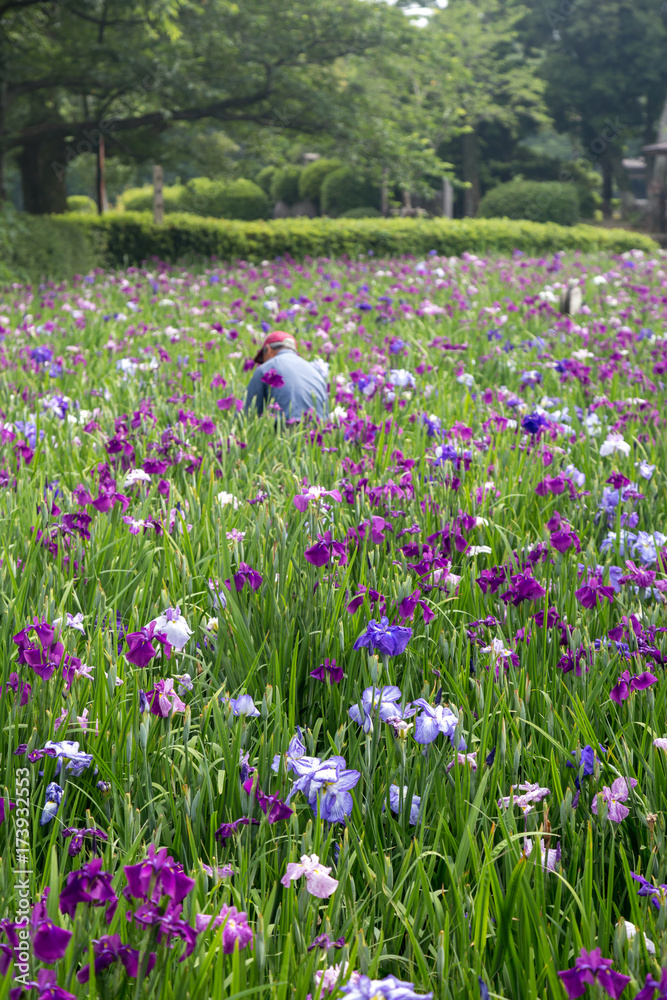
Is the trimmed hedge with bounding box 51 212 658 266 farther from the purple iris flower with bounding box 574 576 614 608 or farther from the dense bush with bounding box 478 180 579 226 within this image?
the purple iris flower with bounding box 574 576 614 608

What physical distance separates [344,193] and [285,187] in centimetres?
458

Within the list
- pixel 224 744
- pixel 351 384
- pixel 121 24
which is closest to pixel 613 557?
pixel 224 744

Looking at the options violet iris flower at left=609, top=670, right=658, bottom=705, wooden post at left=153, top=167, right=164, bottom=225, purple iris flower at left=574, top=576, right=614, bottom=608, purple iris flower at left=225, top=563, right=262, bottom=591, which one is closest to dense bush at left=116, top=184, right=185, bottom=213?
wooden post at left=153, top=167, right=164, bottom=225

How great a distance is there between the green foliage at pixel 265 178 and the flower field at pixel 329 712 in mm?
36223

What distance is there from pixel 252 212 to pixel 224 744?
35.9 meters

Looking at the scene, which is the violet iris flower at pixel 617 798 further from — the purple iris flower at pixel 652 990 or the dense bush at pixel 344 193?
the dense bush at pixel 344 193

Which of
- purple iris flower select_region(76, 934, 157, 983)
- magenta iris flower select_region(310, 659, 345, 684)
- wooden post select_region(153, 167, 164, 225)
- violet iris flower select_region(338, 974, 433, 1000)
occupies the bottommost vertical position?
magenta iris flower select_region(310, 659, 345, 684)

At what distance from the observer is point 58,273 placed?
12.3 metres

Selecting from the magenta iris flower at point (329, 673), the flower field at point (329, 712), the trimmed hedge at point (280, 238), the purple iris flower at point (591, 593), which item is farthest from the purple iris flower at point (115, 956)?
the trimmed hedge at point (280, 238)

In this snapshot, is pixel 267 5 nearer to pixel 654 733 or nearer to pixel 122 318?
pixel 122 318

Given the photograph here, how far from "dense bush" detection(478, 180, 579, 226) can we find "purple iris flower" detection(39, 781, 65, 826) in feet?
97.9

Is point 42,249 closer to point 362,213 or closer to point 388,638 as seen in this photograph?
point 388,638

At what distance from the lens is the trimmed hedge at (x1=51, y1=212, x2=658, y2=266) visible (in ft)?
→ 52.4

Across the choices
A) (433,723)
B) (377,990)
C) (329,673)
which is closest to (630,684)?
(433,723)
